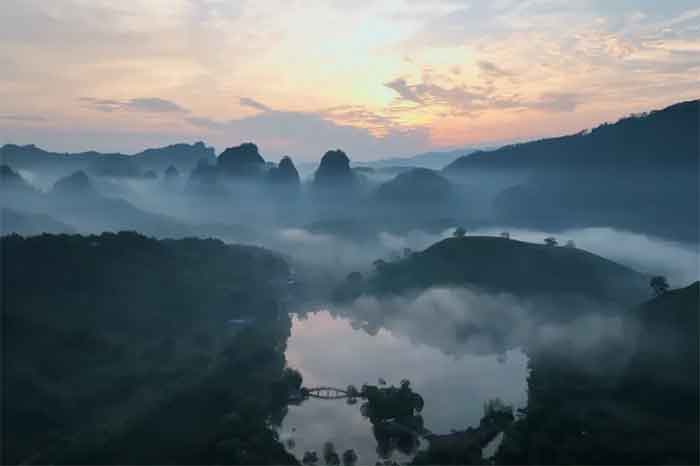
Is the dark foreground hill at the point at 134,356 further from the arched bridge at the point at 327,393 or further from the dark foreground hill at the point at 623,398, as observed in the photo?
the dark foreground hill at the point at 623,398

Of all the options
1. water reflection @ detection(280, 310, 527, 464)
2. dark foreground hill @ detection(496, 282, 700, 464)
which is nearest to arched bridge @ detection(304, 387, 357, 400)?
water reflection @ detection(280, 310, 527, 464)

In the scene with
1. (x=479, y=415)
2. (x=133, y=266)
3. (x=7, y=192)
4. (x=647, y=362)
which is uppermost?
(x=7, y=192)

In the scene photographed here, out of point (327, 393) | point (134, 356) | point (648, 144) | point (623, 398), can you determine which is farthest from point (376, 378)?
point (648, 144)

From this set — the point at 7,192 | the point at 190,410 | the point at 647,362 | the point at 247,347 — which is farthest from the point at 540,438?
the point at 7,192

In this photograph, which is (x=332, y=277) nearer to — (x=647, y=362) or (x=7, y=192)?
(x=647, y=362)

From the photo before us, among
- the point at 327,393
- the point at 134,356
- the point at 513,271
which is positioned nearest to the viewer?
the point at 327,393

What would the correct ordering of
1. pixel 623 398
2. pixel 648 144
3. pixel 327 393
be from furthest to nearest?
pixel 648 144
pixel 327 393
pixel 623 398

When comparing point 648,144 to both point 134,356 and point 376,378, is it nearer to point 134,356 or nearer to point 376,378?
point 376,378
